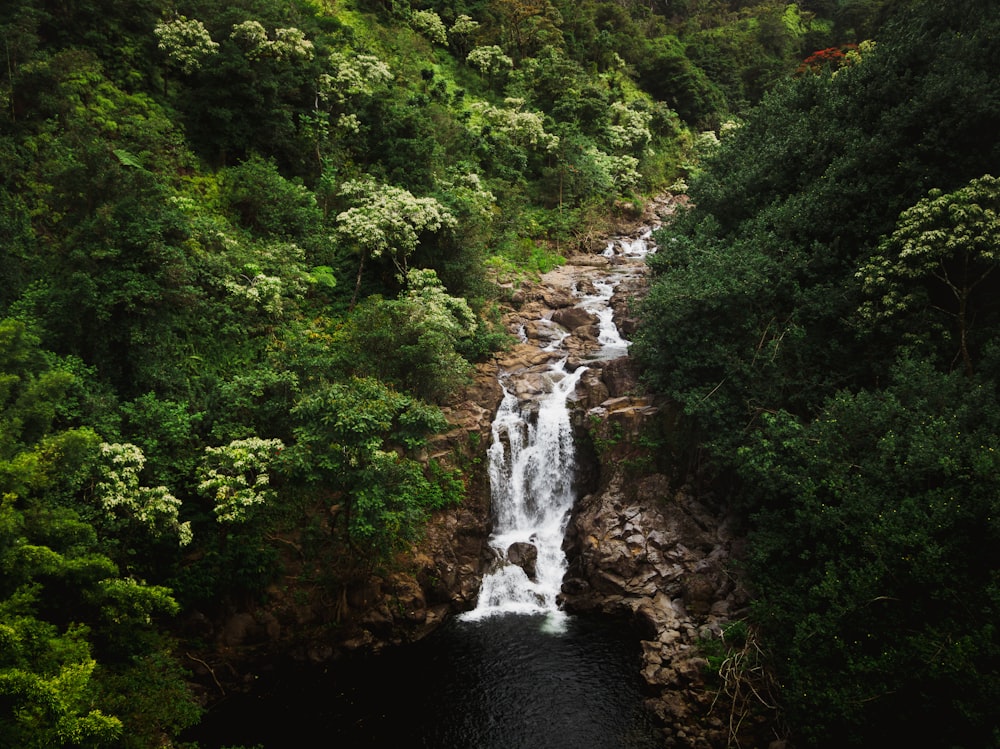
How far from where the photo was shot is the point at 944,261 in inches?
640

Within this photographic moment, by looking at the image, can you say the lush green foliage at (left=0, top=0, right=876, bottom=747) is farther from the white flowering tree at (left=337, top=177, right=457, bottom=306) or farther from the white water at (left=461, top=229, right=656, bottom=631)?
the white water at (left=461, top=229, right=656, bottom=631)

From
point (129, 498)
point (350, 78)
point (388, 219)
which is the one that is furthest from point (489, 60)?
point (129, 498)

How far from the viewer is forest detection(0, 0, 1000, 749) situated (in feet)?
40.0

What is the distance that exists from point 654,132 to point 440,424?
142 feet

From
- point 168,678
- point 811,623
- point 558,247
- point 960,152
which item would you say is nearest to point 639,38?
point 558,247

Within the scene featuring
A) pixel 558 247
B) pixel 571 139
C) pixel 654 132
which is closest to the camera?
pixel 558 247

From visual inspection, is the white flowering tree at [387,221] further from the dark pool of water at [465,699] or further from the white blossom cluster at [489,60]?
the white blossom cluster at [489,60]

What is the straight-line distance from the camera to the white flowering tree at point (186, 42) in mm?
24422

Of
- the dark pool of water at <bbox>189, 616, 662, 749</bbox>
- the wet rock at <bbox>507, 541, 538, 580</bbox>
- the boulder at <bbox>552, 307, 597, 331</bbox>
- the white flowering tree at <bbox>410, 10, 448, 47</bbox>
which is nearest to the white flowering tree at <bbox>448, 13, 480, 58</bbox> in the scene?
the white flowering tree at <bbox>410, 10, 448, 47</bbox>

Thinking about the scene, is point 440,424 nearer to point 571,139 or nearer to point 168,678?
point 168,678

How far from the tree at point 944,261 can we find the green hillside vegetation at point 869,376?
61 mm

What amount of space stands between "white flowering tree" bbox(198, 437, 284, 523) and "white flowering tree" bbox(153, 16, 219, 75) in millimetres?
18621

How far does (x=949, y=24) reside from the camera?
1994 cm

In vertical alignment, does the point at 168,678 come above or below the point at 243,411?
below
